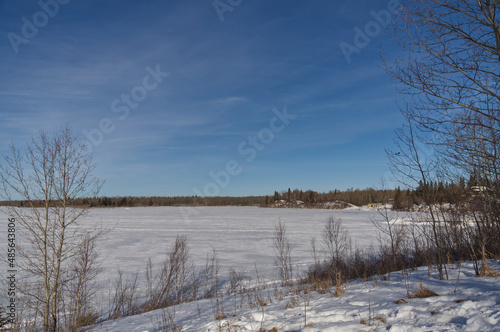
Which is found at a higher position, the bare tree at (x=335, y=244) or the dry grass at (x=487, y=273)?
the dry grass at (x=487, y=273)

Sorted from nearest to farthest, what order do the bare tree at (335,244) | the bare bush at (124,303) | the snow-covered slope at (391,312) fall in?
the snow-covered slope at (391,312)
the bare bush at (124,303)
the bare tree at (335,244)

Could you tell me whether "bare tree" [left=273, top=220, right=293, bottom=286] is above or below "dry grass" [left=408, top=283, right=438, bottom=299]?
below

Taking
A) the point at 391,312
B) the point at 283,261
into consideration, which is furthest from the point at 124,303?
the point at 391,312

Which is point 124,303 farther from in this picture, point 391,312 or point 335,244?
point 335,244

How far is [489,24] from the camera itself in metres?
4.74

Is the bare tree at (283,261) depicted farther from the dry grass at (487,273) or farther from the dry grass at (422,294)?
the dry grass at (422,294)

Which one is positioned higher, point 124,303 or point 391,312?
point 391,312

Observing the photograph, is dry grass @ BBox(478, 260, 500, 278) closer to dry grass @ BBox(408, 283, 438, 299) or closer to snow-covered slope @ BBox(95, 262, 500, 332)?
snow-covered slope @ BBox(95, 262, 500, 332)

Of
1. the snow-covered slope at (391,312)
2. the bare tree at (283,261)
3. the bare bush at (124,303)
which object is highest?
the snow-covered slope at (391,312)

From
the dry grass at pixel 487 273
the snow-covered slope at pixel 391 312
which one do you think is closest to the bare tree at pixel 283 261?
the snow-covered slope at pixel 391 312

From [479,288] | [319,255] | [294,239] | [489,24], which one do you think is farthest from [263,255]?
[489,24]

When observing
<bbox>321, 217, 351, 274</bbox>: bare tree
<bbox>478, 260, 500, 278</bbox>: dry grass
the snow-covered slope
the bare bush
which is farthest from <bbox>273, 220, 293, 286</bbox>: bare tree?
<bbox>478, 260, 500, 278</bbox>: dry grass

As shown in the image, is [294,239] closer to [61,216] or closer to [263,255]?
[263,255]

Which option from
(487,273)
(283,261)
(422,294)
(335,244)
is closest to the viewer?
(422,294)
